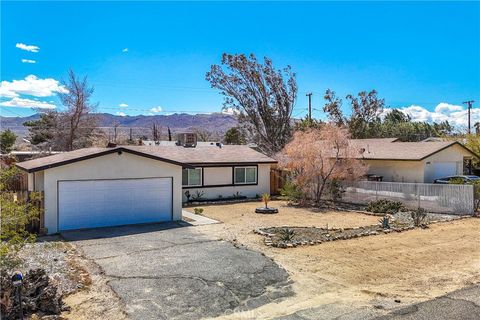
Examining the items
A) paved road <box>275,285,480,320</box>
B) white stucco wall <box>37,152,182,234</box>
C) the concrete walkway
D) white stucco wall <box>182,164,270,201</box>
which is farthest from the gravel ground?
white stucco wall <box>182,164,270,201</box>

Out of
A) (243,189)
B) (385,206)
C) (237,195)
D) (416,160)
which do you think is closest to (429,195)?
(385,206)

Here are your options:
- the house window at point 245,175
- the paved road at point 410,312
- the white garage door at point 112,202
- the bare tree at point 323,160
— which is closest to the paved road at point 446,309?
the paved road at point 410,312

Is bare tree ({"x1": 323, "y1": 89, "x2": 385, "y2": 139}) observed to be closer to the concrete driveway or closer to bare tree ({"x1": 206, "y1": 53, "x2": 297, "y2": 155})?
bare tree ({"x1": 206, "y1": 53, "x2": 297, "y2": 155})

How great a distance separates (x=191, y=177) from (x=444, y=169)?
16850 millimetres

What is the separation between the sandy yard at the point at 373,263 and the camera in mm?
8516

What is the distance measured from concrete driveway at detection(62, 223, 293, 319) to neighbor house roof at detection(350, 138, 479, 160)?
542 inches

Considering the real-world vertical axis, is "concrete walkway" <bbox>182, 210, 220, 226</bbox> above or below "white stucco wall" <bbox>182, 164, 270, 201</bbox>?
below

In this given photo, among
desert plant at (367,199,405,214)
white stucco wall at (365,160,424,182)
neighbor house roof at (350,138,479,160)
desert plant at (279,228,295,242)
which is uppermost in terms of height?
neighbor house roof at (350,138,479,160)

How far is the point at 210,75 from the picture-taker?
47844mm

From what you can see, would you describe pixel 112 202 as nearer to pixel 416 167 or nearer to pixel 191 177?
pixel 191 177

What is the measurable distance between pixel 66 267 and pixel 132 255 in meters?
1.87

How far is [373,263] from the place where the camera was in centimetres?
1099

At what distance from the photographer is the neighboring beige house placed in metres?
25.0

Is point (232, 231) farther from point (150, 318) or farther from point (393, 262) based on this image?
point (150, 318)
